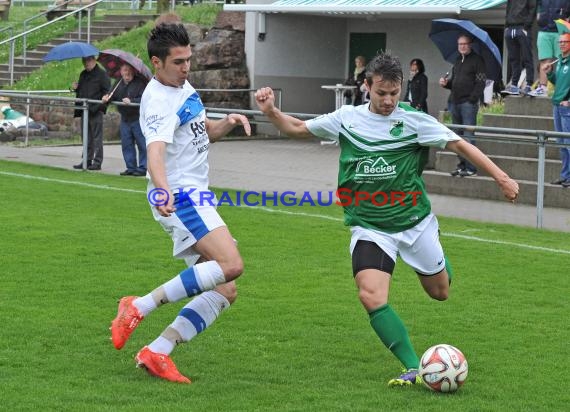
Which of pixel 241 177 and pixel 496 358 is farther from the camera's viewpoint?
pixel 241 177

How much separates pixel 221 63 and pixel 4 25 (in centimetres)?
1275

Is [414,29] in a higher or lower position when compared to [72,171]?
higher

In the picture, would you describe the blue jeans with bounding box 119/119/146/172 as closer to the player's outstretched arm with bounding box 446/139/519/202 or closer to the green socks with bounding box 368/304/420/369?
the player's outstretched arm with bounding box 446/139/519/202

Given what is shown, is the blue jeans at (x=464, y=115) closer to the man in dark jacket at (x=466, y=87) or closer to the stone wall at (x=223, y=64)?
the man in dark jacket at (x=466, y=87)

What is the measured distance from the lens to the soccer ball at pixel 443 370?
6535 millimetres

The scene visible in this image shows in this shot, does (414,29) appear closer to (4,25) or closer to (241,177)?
(241,177)

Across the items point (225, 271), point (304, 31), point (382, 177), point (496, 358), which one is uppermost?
point (304, 31)

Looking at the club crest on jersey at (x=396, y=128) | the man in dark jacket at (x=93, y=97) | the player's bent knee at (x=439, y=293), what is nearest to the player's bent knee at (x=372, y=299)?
the player's bent knee at (x=439, y=293)

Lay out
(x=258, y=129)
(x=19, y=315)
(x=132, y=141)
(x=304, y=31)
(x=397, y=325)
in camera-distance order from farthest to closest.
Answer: (x=304, y=31), (x=258, y=129), (x=132, y=141), (x=19, y=315), (x=397, y=325)

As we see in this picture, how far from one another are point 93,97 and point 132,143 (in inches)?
53.1

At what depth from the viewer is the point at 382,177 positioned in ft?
23.2

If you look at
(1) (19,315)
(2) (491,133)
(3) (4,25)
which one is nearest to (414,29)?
(2) (491,133)

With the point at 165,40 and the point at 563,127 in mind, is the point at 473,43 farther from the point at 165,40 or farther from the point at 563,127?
the point at 165,40

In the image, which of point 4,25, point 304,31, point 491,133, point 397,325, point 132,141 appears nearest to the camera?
point 397,325
